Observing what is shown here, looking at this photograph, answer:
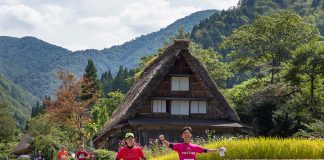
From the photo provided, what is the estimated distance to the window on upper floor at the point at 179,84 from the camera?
40250 millimetres

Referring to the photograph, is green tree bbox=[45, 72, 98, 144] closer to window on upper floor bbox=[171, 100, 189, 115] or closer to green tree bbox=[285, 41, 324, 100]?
window on upper floor bbox=[171, 100, 189, 115]

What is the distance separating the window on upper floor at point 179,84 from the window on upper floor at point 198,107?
1.16m

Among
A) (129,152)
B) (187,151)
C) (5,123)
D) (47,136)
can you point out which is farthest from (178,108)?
(5,123)

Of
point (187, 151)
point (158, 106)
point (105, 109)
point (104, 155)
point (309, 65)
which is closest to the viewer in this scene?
point (187, 151)

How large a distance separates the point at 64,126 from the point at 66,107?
11.1 feet

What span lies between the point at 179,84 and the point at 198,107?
6.73ft

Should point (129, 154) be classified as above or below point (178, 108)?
below

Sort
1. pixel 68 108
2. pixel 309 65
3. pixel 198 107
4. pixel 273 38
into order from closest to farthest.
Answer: pixel 309 65
pixel 198 107
pixel 273 38
pixel 68 108

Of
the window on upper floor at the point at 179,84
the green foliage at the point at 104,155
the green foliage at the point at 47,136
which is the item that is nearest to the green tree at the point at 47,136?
the green foliage at the point at 47,136

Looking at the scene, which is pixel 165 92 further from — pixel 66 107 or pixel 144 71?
pixel 66 107

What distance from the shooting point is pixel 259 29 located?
5738 cm

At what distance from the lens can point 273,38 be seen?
5694 centimetres

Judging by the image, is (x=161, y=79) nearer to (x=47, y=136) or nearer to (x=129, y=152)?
(x=47, y=136)

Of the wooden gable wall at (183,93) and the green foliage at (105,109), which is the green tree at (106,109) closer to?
the green foliage at (105,109)
